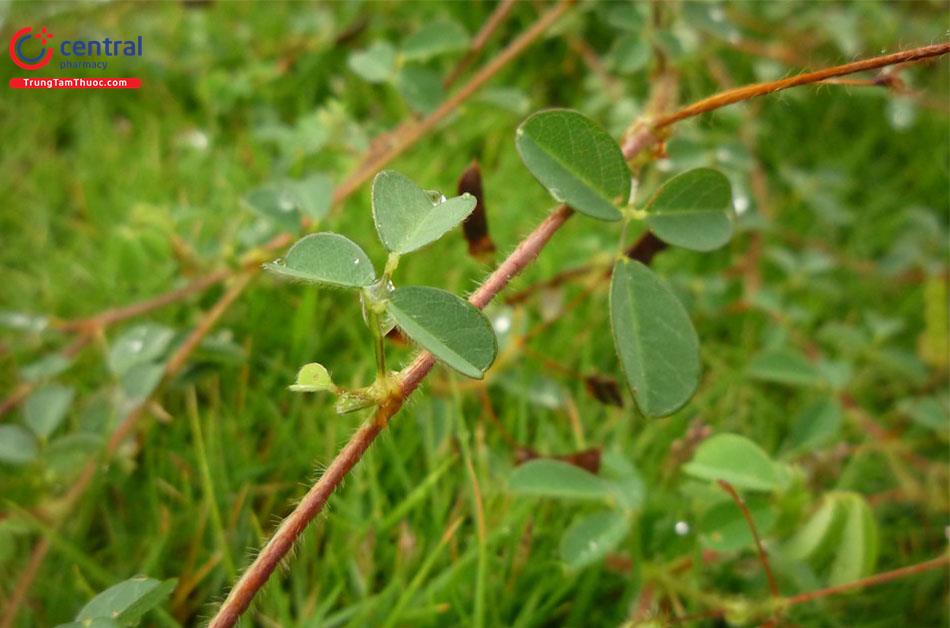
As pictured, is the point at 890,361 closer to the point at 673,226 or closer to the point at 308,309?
the point at 673,226

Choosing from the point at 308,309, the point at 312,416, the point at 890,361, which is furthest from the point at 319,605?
the point at 890,361

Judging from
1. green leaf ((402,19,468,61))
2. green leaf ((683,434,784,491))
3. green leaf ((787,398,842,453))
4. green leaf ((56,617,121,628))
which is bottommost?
green leaf ((787,398,842,453))

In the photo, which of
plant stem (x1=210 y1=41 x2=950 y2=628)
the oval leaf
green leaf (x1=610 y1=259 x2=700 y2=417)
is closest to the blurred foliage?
the oval leaf

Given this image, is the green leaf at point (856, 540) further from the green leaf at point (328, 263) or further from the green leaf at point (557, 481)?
the green leaf at point (328, 263)

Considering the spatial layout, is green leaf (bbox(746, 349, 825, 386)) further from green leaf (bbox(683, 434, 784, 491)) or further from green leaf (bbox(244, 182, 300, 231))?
green leaf (bbox(244, 182, 300, 231))

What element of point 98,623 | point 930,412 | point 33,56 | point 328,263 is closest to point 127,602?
point 98,623
